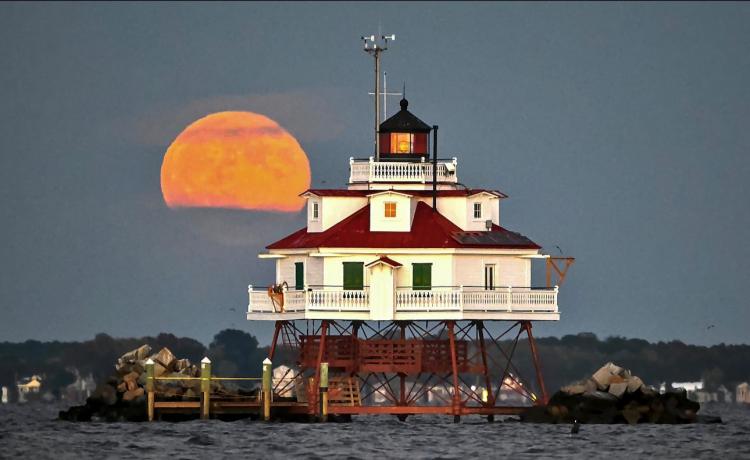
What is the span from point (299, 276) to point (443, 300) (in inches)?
235

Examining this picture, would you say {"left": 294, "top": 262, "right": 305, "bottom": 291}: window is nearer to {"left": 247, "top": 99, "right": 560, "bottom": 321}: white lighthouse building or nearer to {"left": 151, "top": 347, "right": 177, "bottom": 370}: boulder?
{"left": 247, "top": 99, "right": 560, "bottom": 321}: white lighthouse building

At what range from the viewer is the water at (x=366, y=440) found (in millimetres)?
89125

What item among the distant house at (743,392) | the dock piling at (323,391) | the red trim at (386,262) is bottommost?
the dock piling at (323,391)

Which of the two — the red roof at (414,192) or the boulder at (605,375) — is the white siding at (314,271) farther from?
the boulder at (605,375)

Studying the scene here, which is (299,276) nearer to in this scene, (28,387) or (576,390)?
(576,390)

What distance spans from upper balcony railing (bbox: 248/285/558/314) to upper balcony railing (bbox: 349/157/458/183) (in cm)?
540

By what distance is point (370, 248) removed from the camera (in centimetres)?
10262

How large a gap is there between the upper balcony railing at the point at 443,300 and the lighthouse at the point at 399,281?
0.12ft

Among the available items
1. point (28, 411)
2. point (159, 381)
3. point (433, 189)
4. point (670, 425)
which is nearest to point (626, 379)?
point (670, 425)

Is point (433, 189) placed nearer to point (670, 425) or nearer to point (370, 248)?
point (370, 248)

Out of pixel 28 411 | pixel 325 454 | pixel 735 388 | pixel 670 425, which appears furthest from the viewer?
pixel 735 388

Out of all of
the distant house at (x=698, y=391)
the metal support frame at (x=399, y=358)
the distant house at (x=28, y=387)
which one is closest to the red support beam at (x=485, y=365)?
the metal support frame at (x=399, y=358)

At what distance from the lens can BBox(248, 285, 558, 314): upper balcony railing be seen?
10138cm

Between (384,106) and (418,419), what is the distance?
13050 millimetres
